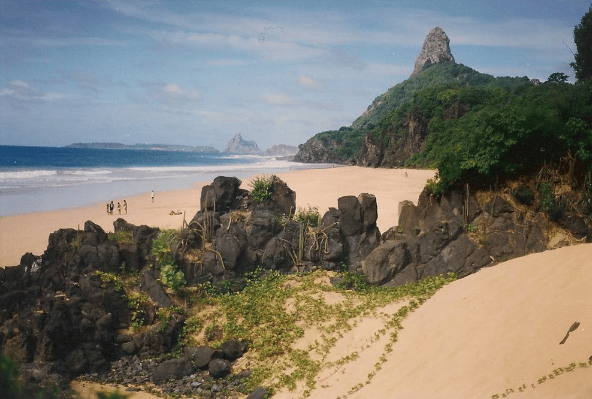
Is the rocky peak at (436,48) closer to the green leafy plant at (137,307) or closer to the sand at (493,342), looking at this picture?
the sand at (493,342)

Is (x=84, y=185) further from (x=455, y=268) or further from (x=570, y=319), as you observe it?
(x=570, y=319)

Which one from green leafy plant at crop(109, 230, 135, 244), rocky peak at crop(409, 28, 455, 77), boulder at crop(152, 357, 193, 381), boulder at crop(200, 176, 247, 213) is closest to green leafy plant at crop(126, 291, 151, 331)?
boulder at crop(152, 357, 193, 381)

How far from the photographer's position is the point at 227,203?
14141 millimetres

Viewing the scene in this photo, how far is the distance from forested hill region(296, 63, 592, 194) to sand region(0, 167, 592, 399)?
3.22 metres

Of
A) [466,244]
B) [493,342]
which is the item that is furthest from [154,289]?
[466,244]

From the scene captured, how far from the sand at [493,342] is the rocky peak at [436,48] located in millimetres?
130447

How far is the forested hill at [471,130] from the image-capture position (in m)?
13.1

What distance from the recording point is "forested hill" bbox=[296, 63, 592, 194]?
43.1 ft

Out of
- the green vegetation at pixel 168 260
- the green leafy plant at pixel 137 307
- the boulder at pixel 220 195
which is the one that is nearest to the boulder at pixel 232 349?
the green leafy plant at pixel 137 307

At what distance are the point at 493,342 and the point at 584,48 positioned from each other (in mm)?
35978

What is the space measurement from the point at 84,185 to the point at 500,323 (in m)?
43.3

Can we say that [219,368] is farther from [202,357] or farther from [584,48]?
[584,48]

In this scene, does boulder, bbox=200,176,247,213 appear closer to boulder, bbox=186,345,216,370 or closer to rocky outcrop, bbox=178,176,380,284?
rocky outcrop, bbox=178,176,380,284

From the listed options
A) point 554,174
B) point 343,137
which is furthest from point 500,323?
point 343,137
